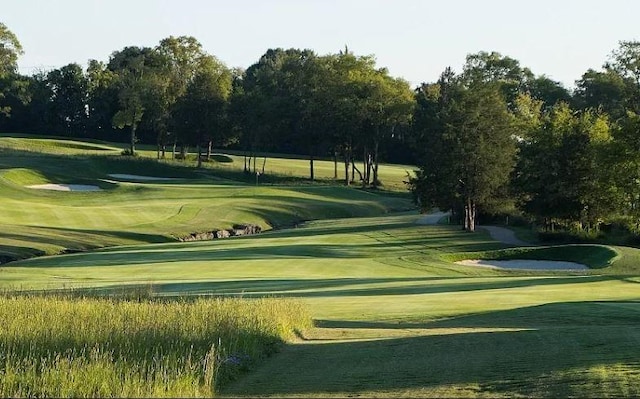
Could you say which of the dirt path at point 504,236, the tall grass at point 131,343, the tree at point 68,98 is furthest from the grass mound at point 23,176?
the tree at point 68,98

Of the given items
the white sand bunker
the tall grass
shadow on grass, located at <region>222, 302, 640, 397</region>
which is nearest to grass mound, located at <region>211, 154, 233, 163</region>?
the white sand bunker

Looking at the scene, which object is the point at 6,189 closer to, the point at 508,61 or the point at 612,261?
the point at 612,261

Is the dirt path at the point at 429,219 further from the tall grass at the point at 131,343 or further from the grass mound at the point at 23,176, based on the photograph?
the tall grass at the point at 131,343

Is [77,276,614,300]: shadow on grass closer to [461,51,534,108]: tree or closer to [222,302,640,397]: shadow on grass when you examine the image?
[222,302,640,397]: shadow on grass

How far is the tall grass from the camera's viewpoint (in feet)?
34.5

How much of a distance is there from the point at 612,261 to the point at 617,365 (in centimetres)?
2814

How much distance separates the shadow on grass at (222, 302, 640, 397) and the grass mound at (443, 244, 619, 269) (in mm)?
25814

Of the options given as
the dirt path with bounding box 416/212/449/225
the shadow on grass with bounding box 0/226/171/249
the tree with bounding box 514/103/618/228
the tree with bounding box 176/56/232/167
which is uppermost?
the tree with bounding box 176/56/232/167

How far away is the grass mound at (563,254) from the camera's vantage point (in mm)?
38938

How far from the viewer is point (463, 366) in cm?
1180

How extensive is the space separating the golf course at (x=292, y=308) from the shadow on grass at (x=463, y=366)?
39 mm

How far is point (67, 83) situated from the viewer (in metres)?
131

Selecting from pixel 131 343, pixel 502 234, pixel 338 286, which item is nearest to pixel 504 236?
pixel 502 234

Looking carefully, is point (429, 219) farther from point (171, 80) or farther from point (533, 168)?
point (171, 80)
